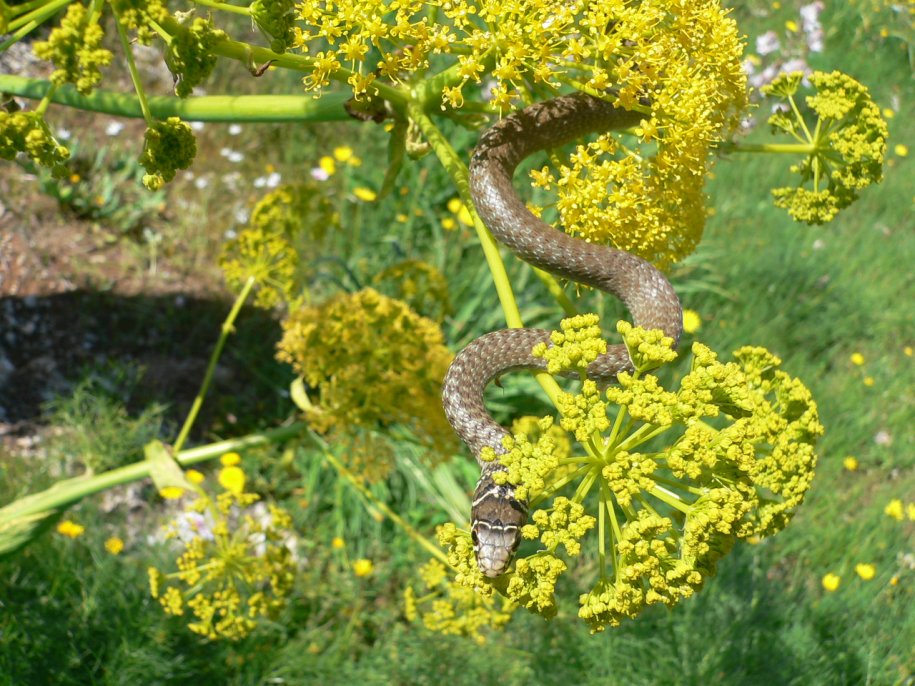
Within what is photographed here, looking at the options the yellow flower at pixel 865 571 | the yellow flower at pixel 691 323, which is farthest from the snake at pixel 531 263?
the yellow flower at pixel 691 323

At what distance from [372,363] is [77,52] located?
1.97 metres

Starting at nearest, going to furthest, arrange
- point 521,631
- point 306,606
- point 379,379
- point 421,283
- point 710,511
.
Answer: point 710,511
point 379,379
point 521,631
point 306,606
point 421,283

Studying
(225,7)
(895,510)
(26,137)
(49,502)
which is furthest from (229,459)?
(895,510)

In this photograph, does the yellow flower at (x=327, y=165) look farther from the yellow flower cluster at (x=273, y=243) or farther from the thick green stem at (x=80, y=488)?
the thick green stem at (x=80, y=488)

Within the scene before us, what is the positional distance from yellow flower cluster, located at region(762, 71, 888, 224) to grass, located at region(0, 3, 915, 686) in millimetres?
1301

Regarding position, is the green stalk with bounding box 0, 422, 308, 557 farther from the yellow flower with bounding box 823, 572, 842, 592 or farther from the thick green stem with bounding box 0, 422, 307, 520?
the yellow flower with bounding box 823, 572, 842, 592

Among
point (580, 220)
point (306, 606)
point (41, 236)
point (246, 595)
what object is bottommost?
point (306, 606)

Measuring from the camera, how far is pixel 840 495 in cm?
515

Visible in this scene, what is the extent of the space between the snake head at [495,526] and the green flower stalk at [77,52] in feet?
4.08

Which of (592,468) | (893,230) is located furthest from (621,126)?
(893,230)

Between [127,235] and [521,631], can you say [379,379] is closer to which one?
[521,631]

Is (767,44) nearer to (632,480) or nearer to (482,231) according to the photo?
(482,231)

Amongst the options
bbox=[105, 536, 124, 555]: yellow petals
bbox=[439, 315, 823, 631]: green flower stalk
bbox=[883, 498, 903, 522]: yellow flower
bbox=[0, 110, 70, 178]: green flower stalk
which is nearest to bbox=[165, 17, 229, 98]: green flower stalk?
bbox=[0, 110, 70, 178]: green flower stalk

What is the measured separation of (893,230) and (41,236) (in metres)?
6.89
